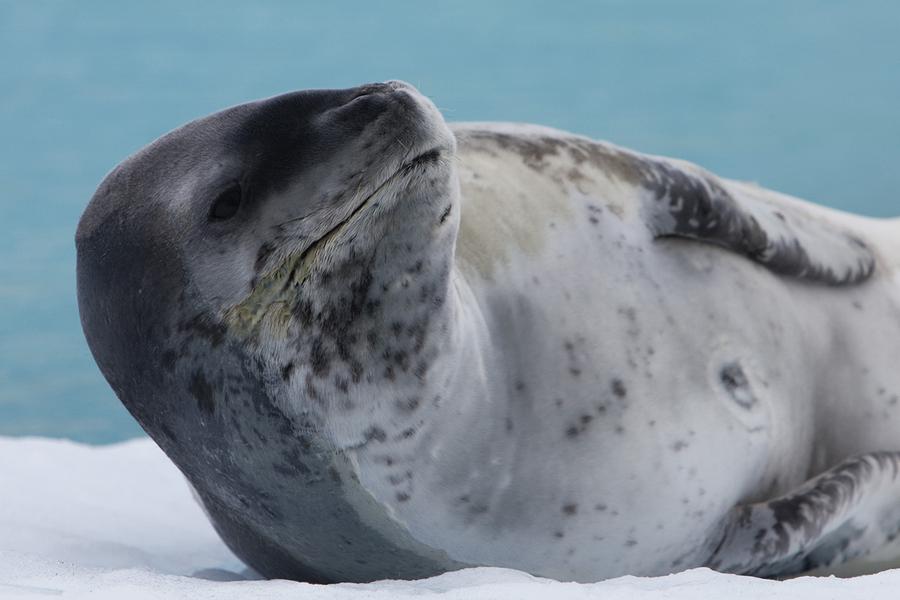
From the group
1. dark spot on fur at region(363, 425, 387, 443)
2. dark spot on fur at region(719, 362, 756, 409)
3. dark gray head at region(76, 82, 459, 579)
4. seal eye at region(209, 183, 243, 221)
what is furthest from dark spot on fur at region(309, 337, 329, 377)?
dark spot on fur at region(719, 362, 756, 409)

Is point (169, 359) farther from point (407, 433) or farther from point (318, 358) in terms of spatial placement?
point (407, 433)

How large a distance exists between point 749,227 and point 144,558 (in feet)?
4.23

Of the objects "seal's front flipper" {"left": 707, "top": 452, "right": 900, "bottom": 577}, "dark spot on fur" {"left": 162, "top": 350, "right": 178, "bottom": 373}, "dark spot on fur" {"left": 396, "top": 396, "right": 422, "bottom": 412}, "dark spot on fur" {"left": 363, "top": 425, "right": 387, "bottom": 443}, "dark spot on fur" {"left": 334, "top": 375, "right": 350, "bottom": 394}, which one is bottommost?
"seal's front flipper" {"left": 707, "top": 452, "right": 900, "bottom": 577}

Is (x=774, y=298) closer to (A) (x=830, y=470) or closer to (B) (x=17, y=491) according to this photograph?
(A) (x=830, y=470)

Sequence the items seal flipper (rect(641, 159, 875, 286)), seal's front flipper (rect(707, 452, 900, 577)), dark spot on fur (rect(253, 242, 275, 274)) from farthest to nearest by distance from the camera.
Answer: seal flipper (rect(641, 159, 875, 286)) < seal's front flipper (rect(707, 452, 900, 577)) < dark spot on fur (rect(253, 242, 275, 274))

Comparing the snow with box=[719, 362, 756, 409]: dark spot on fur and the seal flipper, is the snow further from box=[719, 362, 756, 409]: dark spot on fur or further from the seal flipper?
the seal flipper

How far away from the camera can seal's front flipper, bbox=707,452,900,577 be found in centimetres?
220

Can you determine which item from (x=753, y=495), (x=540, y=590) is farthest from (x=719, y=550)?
(x=540, y=590)

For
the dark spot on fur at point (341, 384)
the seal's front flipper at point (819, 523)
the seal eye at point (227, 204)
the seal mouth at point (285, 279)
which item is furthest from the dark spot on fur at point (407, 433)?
the seal's front flipper at point (819, 523)

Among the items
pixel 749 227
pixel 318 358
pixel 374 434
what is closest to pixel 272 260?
pixel 318 358

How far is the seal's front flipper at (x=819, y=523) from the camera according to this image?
7.23 feet

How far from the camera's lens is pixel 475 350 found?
1.95 meters

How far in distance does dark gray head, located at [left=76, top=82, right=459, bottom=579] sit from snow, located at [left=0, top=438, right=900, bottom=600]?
23 cm

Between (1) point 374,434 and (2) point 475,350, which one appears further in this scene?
(2) point 475,350
